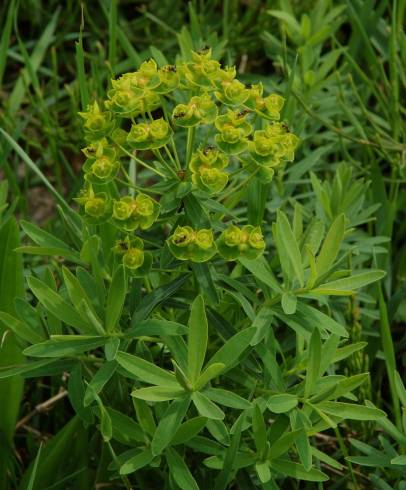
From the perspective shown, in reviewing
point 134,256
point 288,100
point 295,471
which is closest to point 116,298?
point 134,256

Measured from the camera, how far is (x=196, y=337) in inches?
49.2

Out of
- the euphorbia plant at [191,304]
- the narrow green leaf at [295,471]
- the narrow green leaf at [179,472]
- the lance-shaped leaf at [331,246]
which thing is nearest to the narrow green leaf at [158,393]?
the euphorbia plant at [191,304]

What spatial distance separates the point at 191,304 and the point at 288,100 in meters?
0.71

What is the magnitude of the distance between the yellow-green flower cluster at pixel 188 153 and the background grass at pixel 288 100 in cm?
26

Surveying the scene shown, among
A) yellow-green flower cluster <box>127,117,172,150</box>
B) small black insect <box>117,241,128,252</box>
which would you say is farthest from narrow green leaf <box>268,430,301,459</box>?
yellow-green flower cluster <box>127,117,172,150</box>

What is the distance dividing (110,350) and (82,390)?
0.16 metres

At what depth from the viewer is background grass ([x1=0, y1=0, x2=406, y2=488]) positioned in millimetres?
1781

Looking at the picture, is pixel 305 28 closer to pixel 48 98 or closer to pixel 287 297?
pixel 48 98

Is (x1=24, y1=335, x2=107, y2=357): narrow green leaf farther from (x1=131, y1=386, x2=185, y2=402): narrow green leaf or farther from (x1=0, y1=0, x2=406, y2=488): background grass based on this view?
(x1=0, y1=0, x2=406, y2=488): background grass

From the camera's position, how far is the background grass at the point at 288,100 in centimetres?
178

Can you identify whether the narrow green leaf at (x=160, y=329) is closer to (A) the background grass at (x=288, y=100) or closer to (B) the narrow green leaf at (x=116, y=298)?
(B) the narrow green leaf at (x=116, y=298)

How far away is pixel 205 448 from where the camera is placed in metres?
1.34

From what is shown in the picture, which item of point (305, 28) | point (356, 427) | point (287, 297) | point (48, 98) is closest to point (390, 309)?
point (356, 427)

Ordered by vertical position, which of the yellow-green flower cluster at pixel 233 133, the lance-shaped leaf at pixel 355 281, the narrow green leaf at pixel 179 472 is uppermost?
the yellow-green flower cluster at pixel 233 133
